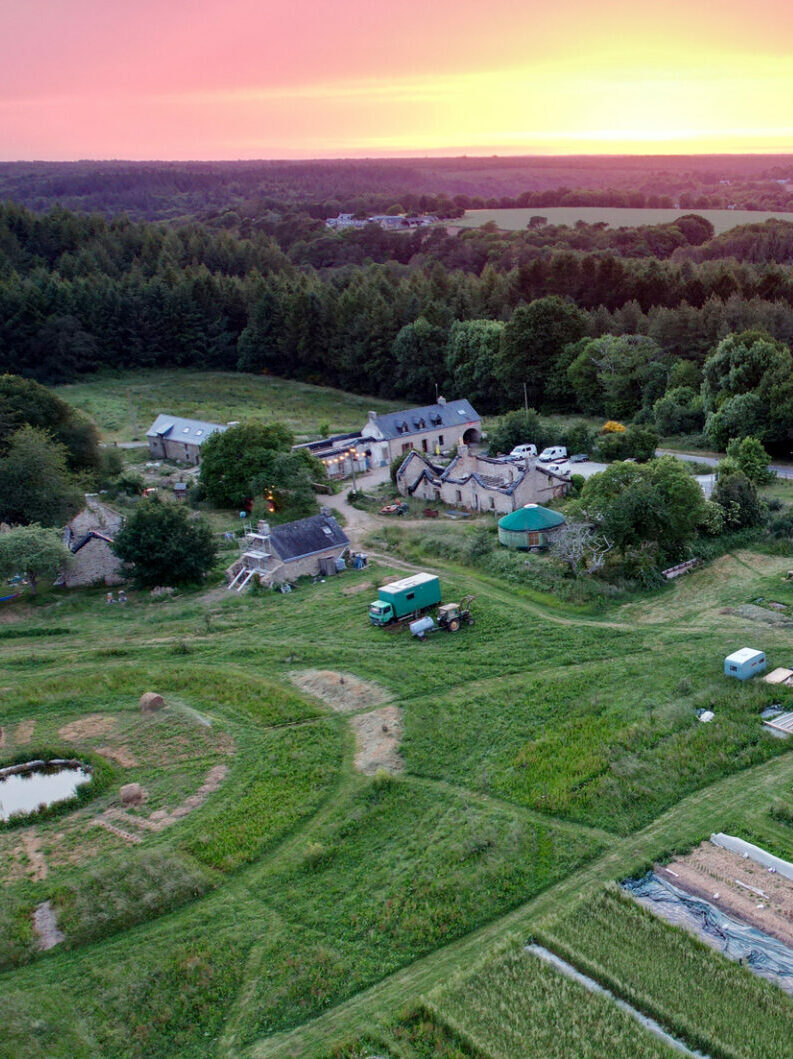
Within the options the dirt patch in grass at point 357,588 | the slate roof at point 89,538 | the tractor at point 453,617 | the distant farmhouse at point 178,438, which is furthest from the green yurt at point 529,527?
the distant farmhouse at point 178,438

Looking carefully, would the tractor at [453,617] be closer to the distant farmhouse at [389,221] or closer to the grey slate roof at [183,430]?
the grey slate roof at [183,430]

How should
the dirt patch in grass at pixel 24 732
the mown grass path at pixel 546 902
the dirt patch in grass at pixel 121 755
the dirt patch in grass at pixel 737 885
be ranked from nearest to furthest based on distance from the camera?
the mown grass path at pixel 546 902
the dirt patch in grass at pixel 737 885
the dirt patch in grass at pixel 121 755
the dirt patch in grass at pixel 24 732

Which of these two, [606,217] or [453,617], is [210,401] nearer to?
[453,617]

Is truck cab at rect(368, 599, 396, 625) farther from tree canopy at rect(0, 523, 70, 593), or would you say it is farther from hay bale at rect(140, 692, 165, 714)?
tree canopy at rect(0, 523, 70, 593)

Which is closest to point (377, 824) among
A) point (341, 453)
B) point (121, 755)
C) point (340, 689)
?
point (340, 689)

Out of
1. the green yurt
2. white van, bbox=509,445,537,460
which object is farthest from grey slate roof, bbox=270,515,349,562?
white van, bbox=509,445,537,460

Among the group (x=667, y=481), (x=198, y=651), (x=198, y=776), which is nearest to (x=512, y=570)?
(x=667, y=481)

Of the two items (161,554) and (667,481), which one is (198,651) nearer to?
(161,554)

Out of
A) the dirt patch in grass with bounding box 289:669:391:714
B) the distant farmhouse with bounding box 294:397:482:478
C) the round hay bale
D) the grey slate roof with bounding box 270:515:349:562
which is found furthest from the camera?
the distant farmhouse with bounding box 294:397:482:478
